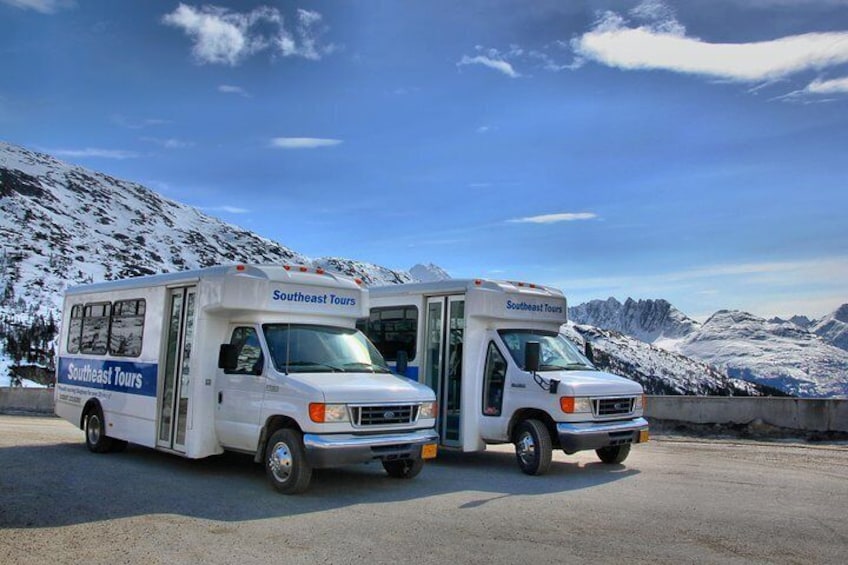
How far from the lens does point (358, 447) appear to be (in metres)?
8.73

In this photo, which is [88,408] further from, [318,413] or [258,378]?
[318,413]

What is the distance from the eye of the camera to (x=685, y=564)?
6250 mm

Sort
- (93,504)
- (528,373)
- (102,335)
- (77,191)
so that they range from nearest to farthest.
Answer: (93,504) → (528,373) → (102,335) → (77,191)

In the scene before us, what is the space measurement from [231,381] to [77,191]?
133 meters

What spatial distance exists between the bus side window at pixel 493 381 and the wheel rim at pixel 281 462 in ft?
12.2

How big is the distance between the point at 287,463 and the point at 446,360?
4051mm

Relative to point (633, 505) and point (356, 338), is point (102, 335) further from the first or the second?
point (633, 505)

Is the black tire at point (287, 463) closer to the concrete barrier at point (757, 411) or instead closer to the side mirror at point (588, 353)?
the side mirror at point (588, 353)

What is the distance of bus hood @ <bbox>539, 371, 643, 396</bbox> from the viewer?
10.6 m

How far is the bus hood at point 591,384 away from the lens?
10609 millimetres

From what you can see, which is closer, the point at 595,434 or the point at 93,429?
the point at 595,434

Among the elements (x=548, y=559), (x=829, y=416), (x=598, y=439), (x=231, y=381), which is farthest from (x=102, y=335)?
(x=829, y=416)

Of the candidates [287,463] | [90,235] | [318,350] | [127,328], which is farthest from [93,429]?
[90,235]

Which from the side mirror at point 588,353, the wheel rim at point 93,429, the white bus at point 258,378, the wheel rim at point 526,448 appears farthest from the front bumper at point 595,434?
the wheel rim at point 93,429
